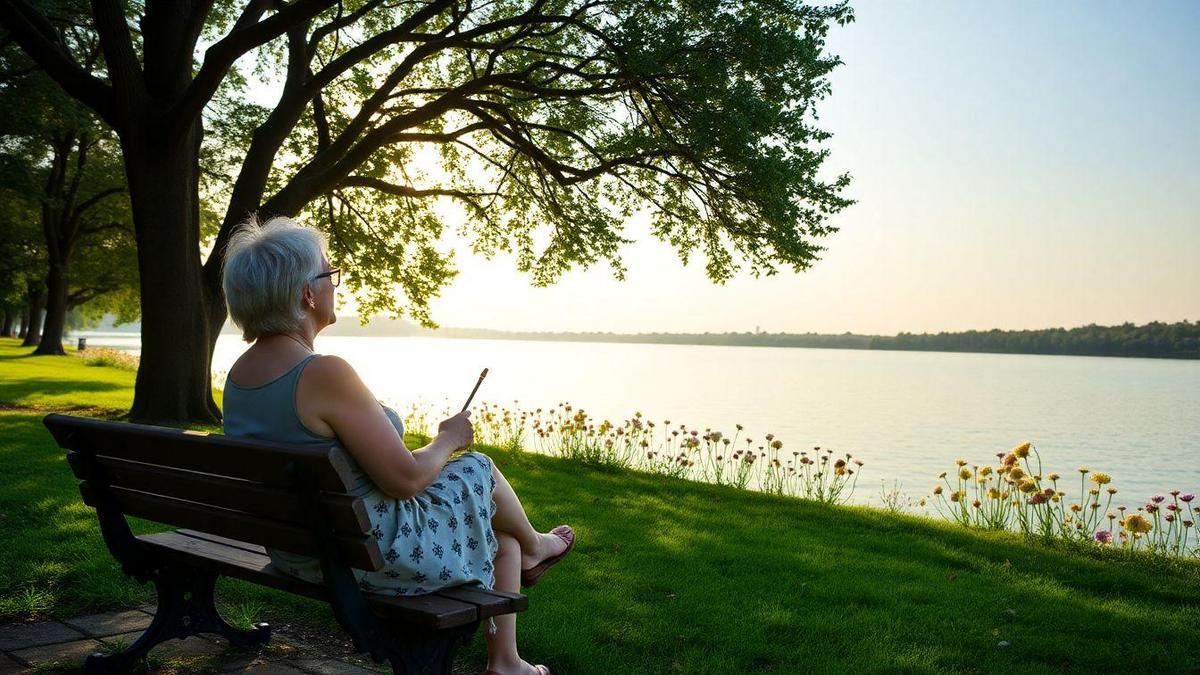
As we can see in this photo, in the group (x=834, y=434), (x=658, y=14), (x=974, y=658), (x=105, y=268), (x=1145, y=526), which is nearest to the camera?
(x=974, y=658)

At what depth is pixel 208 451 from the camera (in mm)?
2949

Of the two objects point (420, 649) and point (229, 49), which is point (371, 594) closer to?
point (420, 649)

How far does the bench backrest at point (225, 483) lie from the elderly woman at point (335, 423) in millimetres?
158

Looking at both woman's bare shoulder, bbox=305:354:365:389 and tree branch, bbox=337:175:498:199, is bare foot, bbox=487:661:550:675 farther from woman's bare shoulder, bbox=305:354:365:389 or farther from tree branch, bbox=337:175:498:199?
tree branch, bbox=337:175:498:199

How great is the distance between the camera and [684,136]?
37.2 ft

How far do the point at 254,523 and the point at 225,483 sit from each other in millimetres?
166

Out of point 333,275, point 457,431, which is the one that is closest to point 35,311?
point 333,275

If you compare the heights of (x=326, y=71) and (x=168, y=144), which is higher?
(x=326, y=71)

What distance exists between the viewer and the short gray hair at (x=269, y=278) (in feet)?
10.1

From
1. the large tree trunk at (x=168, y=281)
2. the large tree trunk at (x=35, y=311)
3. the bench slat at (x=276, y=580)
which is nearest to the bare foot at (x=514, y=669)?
the bench slat at (x=276, y=580)

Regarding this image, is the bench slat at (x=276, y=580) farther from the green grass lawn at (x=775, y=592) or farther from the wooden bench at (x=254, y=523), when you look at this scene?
the green grass lawn at (x=775, y=592)

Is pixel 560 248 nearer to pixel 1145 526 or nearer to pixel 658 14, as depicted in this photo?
pixel 658 14

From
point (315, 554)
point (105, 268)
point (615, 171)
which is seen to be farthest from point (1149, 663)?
point (105, 268)

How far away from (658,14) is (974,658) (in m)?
8.40
